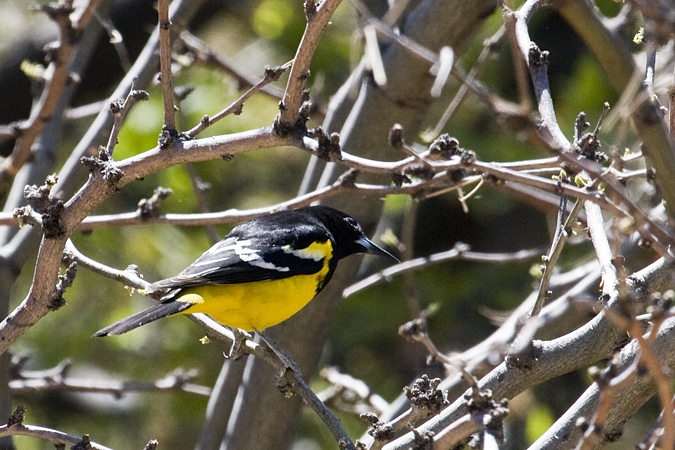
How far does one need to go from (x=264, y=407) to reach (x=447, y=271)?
2314 millimetres

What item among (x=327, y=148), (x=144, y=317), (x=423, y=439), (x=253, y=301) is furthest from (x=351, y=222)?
(x=423, y=439)

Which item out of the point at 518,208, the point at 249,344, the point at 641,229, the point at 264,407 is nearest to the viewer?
the point at 641,229

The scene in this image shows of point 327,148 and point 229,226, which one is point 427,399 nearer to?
point 327,148

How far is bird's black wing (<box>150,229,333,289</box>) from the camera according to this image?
345 centimetres

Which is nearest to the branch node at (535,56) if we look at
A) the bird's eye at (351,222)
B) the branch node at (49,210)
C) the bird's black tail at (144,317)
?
the branch node at (49,210)

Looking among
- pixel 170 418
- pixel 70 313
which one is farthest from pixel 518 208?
pixel 70 313

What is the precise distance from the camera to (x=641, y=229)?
1.58 metres

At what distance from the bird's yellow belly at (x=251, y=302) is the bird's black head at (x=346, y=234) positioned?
0.51 m

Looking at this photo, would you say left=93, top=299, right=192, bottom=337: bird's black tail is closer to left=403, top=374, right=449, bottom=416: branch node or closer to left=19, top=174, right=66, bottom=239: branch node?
left=19, top=174, right=66, bottom=239: branch node

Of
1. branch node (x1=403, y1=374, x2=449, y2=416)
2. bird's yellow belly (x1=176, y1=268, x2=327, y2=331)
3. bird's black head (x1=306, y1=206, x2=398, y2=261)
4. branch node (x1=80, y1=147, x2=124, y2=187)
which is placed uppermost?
bird's black head (x1=306, y1=206, x2=398, y2=261)

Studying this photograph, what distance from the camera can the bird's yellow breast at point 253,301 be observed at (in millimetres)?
3484

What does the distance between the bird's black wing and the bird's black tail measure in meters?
0.18

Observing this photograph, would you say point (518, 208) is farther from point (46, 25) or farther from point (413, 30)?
point (46, 25)

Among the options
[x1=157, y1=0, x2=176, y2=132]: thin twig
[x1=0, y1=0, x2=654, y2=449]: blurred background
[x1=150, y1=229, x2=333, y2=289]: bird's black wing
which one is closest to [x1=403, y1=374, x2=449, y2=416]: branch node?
[x1=157, y1=0, x2=176, y2=132]: thin twig
